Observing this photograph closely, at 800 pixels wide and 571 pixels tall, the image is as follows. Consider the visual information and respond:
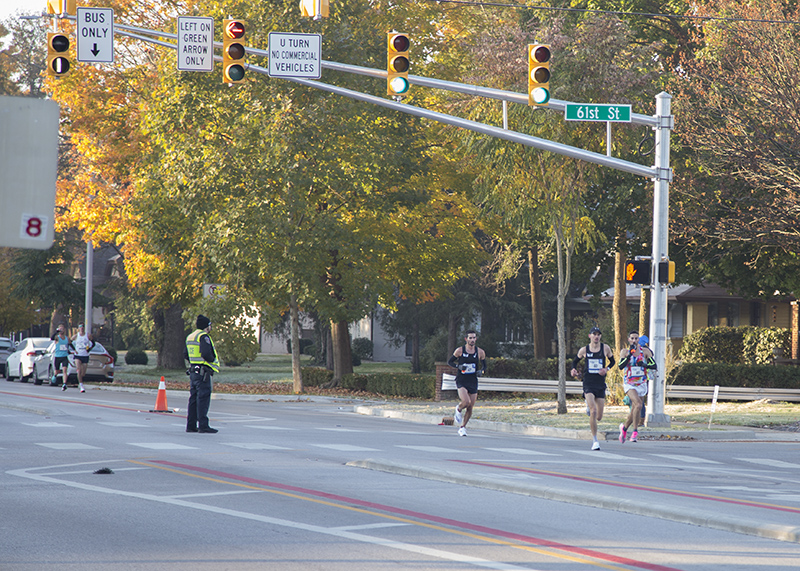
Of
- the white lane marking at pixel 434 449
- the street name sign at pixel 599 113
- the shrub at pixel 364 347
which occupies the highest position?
the street name sign at pixel 599 113

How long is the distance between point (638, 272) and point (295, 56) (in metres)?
7.96

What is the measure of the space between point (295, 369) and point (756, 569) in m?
25.2

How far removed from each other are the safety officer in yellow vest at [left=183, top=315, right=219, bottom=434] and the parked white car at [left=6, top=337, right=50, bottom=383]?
20.6 meters

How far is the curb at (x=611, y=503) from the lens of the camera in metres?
8.71

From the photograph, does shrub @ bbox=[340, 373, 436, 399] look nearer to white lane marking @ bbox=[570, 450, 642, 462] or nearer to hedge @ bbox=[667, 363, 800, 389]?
hedge @ bbox=[667, 363, 800, 389]

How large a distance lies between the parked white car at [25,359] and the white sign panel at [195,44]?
71.3 feet

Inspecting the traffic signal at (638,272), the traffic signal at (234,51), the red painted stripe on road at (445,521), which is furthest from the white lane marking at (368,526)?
the traffic signal at (638,272)

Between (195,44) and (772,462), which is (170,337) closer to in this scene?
(195,44)

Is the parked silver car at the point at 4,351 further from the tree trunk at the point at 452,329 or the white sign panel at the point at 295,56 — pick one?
the white sign panel at the point at 295,56

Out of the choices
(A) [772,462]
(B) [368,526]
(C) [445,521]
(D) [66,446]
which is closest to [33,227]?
(B) [368,526]

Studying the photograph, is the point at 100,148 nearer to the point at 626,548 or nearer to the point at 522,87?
the point at 522,87

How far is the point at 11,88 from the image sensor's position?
62.4 m

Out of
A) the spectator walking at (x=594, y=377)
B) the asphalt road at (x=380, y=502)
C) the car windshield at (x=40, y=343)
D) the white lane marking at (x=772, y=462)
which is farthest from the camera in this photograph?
the car windshield at (x=40, y=343)

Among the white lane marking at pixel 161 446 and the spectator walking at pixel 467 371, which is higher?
the spectator walking at pixel 467 371
